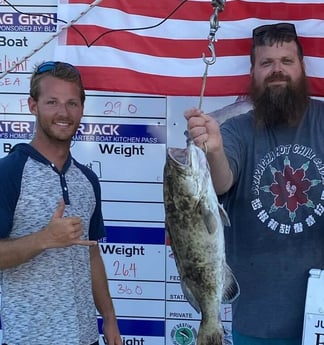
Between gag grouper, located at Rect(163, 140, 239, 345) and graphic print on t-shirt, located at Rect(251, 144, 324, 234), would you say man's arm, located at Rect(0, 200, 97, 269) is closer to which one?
gag grouper, located at Rect(163, 140, 239, 345)

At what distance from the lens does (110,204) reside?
3.75 metres

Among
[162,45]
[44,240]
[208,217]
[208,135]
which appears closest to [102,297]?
[44,240]

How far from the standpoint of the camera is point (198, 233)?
7.44 feet

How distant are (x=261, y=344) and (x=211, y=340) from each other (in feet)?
1.83

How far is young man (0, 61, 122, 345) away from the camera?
8.21ft

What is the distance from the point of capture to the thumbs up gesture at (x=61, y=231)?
244 centimetres

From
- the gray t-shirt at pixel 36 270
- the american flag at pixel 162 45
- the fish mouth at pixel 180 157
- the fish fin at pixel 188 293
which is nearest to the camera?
the fish mouth at pixel 180 157

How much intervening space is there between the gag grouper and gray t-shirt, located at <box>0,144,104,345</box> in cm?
50

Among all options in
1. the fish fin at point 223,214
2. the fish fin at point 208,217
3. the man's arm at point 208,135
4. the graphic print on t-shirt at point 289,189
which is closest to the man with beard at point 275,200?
the graphic print on t-shirt at point 289,189

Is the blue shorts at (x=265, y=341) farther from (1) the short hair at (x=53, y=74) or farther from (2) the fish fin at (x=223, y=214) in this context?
(1) the short hair at (x=53, y=74)

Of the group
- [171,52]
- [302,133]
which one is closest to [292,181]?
[302,133]

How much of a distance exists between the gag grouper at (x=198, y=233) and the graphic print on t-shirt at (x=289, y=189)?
512 millimetres

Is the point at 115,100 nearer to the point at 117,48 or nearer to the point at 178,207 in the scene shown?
the point at 117,48

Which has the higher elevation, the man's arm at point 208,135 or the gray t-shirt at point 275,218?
the man's arm at point 208,135
